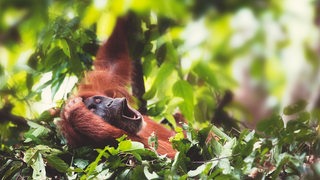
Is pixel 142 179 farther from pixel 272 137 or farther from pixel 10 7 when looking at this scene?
pixel 10 7

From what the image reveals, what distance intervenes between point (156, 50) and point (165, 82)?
6.2 inches

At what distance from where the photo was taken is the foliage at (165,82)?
4.87ft

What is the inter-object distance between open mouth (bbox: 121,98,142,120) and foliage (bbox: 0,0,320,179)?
0.28 ft

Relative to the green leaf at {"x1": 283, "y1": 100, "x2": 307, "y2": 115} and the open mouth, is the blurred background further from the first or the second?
the green leaf at {"x1": 283, "y1": 100, "x2": 307, "y2": 115}

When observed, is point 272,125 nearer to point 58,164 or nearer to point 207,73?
point 58,164

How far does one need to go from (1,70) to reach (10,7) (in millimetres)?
404

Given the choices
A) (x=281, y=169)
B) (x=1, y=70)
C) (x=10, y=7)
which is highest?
(x=10, y=7)

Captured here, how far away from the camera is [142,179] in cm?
158

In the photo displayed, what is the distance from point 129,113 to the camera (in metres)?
2.42

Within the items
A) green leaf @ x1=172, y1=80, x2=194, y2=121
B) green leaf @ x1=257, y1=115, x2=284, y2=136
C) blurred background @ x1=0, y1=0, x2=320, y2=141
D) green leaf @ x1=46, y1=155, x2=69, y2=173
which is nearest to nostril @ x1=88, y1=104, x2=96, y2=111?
blurred background @ x1=0, y1=0, x2=320, y2=141

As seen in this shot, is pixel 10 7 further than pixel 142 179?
Yes

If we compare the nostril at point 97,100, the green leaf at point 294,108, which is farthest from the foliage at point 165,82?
the nostril at point 97,100

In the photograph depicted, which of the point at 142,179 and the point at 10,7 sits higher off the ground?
the point at 10,7

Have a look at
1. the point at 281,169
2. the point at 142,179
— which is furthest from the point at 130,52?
the point at 281,169
